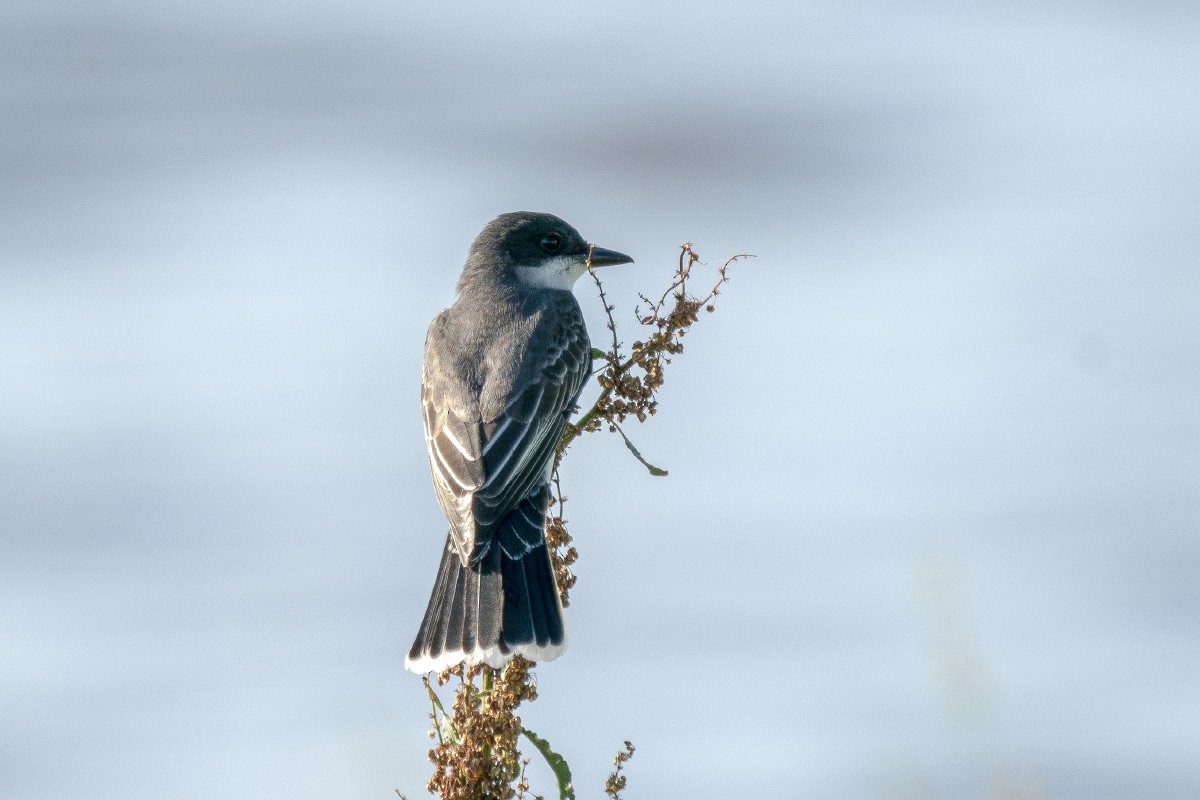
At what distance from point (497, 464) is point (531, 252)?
1787 mm

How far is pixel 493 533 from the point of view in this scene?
569cm

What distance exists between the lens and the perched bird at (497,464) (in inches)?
203

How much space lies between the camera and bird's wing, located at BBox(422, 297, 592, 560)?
563cm

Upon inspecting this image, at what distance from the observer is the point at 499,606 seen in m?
5.34

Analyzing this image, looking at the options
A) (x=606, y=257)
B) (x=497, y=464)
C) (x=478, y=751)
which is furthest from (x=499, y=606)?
(x=606, y=257)

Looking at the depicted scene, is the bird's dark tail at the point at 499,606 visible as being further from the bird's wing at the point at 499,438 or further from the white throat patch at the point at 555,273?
the white throat patch at the point at 555,273

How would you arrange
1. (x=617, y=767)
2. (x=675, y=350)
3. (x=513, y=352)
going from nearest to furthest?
1. (x=617, y=767)
2. (x=675, y=350)
3. (x=513, y=352)

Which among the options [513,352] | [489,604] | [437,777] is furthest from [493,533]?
[437,777]

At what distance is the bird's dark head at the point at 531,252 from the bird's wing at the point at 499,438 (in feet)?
3.46

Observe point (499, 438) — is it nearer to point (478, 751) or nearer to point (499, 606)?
point (499, 606)

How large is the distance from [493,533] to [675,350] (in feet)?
3.93

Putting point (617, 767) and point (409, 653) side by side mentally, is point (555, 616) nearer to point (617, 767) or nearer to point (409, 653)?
point (409, 653)

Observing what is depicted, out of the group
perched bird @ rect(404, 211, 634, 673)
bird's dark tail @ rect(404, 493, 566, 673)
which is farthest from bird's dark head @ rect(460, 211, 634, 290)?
bird's dark tail @ rect(404, 493, 566, 673)

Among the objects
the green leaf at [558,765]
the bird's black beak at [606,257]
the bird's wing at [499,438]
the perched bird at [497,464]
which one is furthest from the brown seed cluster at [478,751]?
the bird's black beak at [606,257]
